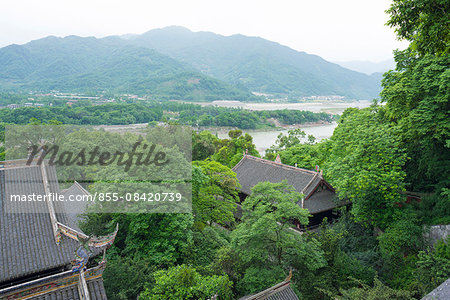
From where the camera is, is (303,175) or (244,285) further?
(303,175)

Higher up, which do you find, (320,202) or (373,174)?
(373,174)

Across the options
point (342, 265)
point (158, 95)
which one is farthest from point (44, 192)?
point (158, 95)

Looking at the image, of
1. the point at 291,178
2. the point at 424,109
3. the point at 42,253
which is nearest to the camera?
the point at 42,253

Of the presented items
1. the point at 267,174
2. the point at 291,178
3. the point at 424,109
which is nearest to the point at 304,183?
the point at 291,178

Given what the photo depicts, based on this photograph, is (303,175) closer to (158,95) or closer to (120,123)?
(120,123)

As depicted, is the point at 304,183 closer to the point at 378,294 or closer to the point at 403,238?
the point at 403,238

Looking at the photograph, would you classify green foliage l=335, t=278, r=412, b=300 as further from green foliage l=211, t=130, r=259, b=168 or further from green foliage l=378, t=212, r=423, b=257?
green foliage l=211, t=130, r=259, b=168

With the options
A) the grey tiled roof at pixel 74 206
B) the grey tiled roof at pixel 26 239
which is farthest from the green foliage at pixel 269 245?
the grey tiled roof at pixel 74 206
